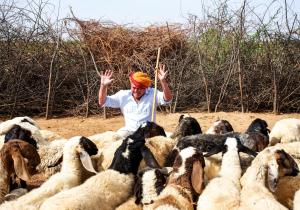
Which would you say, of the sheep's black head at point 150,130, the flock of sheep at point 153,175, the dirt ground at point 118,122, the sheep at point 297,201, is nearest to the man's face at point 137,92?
the sheep's black head at point 150,130

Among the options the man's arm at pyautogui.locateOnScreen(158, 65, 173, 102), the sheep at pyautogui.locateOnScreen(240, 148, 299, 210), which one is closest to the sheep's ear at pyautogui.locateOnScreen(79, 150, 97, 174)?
the sheep at pyautogui.locateOnScreen(240, 148, 299, 210)

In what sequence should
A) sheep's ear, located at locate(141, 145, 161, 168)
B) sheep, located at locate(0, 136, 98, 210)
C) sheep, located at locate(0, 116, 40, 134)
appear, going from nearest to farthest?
sheep, located at locate(0, 136, 98, 210) < sheep's ear, located at locate(141, 145, 161, 168) < sheep, located at locate(0, 116, 40, 134)

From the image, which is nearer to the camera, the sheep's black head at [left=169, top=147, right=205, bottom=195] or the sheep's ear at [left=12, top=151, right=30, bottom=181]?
the sheep's black head at [left=169, top=147, right=205, bottom=195]

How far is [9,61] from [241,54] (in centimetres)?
539

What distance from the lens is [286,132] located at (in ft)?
23.0

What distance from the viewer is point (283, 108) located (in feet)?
40.2

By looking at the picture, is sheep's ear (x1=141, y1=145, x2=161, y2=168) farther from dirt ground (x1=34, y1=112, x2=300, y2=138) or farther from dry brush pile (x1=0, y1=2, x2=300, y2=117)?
dry brush pile (x1=0, y1=2, x2=300, y2=117)

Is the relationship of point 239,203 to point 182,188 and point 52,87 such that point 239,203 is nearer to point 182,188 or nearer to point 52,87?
point 182,188

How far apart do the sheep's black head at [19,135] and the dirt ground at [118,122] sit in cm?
303

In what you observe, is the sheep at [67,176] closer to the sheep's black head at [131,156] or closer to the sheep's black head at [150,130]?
the sheep's black head at [131,156]

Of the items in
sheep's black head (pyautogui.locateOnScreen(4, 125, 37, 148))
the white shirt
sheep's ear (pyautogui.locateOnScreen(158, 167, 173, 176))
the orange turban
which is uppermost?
the orange turban

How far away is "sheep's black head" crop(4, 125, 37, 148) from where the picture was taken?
20.8ft

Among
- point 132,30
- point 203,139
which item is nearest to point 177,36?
point 132,30

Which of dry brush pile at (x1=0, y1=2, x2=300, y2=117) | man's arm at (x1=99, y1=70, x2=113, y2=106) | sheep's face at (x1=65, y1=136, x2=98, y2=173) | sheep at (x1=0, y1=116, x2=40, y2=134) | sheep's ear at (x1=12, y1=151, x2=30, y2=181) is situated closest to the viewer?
sheep's ear at (x1=12, y1=151, x2=30, y2=181)
